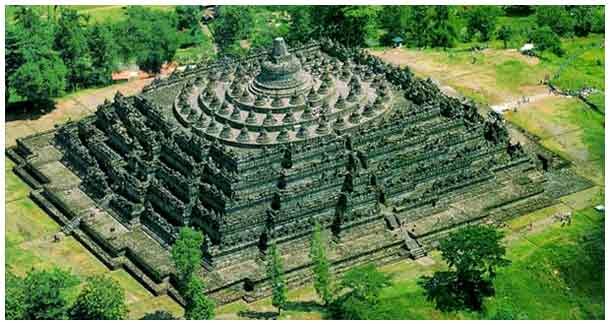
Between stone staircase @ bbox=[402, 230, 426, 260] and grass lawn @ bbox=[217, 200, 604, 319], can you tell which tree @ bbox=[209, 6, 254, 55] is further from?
grass lawn @ bbox=[217, 200, 604, 319]

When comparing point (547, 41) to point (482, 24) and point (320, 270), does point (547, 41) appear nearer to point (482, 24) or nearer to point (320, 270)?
point (482, 24)

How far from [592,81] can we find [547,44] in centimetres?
1027

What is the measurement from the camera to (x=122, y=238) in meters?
96.2

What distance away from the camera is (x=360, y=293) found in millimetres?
86250

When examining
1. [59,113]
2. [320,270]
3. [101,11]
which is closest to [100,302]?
[320,270]

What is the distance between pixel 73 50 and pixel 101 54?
12.2 ft

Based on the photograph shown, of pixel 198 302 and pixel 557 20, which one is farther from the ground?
pixel 557 20

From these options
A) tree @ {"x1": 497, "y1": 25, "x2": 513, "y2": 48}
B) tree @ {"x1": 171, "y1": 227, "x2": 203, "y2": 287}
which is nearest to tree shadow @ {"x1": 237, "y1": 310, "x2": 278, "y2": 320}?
tree @ {"x1": 171, "y1": 227, "x2": 203, "y2": 287}

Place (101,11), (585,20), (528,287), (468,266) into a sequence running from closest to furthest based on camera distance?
(468,266) → (528,287) → (585,20) → (101,11)

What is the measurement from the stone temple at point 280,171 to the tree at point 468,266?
5225mm

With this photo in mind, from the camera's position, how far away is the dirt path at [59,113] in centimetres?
11794

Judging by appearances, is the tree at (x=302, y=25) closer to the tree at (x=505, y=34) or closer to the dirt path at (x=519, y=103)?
the tree at (x=505, y=34)

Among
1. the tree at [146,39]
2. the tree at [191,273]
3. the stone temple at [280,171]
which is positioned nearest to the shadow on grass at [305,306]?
the stone temple at [280,171]

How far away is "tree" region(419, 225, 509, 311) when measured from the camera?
87.7m
